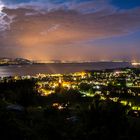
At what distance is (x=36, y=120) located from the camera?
1512 cm

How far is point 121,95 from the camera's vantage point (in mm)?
38719

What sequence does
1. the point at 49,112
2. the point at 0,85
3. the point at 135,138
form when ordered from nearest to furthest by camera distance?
the point at 135,138, the point at 49,112, the point at 0,85

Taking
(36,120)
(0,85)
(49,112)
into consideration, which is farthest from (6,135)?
(0,85)

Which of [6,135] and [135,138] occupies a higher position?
[6,135]

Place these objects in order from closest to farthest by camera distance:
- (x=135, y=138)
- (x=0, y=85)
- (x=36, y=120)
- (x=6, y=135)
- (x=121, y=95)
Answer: (x=6, y=135) → (x=135, y=138) → (x=36, y=120) → (x=0, y=85) → (x=121, y=95)

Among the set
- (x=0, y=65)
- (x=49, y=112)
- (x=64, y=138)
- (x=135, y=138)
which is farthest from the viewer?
(x=0, y=65)

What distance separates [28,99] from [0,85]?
9770mm

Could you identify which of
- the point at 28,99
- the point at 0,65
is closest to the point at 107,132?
the point at 28,99

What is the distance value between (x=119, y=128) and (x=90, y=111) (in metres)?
1.54

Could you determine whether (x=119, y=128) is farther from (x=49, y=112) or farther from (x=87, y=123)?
(x=49, y=112)

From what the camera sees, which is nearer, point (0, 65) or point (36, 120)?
point (36, 120)

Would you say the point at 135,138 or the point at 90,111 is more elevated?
the point at 90,111

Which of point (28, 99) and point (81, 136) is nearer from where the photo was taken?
point (81, 136)

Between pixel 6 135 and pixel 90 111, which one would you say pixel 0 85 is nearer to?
pixel 90 111
